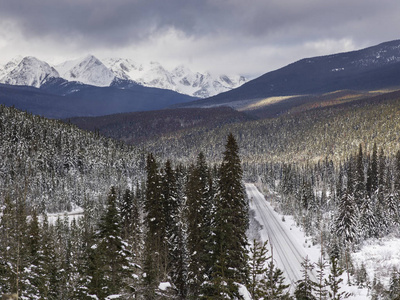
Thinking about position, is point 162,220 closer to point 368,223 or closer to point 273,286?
point 273,286

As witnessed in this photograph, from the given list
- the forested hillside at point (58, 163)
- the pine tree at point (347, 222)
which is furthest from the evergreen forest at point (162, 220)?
the forested hillside at point (58, 163)

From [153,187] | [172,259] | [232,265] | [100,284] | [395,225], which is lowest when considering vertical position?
[395,225]

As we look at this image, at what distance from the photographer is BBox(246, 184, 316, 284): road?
49.5m

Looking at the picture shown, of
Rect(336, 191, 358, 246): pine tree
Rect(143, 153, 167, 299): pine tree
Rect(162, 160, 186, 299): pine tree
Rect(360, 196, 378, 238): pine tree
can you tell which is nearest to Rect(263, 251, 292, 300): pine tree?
Rect(162, 160, 186, 299): pine tree

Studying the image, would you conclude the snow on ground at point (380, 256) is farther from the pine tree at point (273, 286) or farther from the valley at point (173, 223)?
the pine tree at point (273, 286)

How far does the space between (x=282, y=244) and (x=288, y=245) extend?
1.18 meters

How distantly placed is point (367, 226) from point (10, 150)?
421 ft

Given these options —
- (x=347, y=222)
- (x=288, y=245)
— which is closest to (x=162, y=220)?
(x=288, y=245)

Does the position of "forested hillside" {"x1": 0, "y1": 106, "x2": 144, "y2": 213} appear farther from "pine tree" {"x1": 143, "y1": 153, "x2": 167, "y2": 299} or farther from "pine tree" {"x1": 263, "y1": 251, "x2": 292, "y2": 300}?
→ "pine tree" {"x1": 263, "y1": 251, "x2": 292, "y2": 300}

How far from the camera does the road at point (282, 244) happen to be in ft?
162

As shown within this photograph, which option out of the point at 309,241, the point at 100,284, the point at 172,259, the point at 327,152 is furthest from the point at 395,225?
the point at 327,152

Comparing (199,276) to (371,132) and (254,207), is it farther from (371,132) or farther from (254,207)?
(371,132)

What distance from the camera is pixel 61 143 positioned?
152 metres

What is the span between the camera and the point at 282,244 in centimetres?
6338
